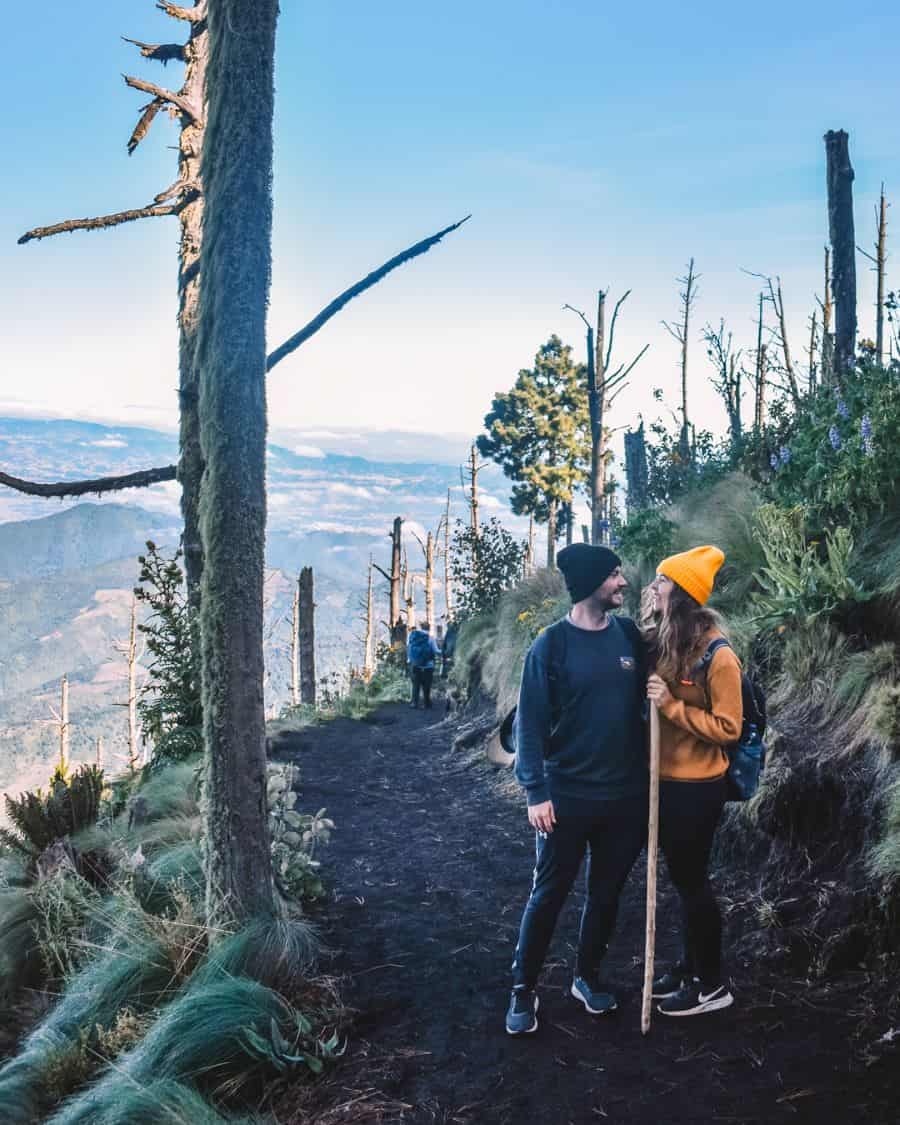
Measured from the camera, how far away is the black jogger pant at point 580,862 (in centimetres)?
358

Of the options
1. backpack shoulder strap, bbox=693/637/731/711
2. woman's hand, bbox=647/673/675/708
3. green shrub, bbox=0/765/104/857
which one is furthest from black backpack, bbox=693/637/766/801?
green shrub, bbox=0/765/104/857

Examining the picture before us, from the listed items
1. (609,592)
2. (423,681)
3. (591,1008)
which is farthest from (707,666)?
(423,681)

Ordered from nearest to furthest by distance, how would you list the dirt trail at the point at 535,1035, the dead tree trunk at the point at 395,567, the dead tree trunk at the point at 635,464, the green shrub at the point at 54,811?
the dirt trail at the point at 535,1035 < the green shrub at the point at 54,811 < the dead tree trunk at the point at 635,464 < the dead tree trunk at the point at 395,567

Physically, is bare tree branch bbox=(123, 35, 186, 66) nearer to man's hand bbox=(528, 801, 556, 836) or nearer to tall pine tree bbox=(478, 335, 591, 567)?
man's hand bbox=(528, 801, 556, 836)

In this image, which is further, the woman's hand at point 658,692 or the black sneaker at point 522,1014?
the black sneaker at point 522,1014

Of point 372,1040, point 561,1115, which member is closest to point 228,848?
point 372,1040

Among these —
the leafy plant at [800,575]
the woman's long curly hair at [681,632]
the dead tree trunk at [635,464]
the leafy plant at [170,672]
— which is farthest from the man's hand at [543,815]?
the dead tree trunk at [635,464]

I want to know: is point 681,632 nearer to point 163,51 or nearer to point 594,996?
point 594,996

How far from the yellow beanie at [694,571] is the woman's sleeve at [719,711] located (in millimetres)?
272

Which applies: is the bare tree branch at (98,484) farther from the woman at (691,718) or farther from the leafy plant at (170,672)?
the woman at (691,718)

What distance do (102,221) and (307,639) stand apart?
16.6 metres

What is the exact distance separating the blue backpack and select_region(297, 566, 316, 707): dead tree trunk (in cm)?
531

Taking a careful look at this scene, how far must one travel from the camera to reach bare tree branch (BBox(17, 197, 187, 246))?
743 centimetres

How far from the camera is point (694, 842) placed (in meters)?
3.54
